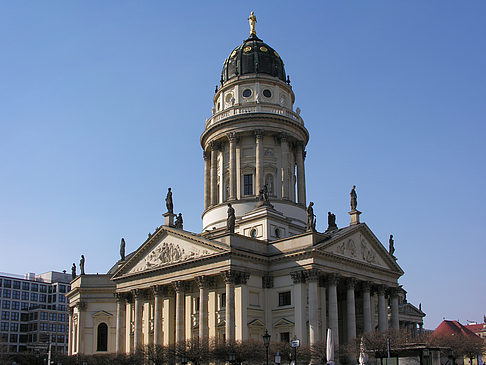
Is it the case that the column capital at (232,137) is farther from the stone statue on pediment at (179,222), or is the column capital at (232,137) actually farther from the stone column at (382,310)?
the stone column at (382,310)

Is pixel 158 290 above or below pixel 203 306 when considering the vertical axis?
above

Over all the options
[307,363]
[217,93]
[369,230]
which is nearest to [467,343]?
[369,230]

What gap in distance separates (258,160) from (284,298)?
18.1 meters

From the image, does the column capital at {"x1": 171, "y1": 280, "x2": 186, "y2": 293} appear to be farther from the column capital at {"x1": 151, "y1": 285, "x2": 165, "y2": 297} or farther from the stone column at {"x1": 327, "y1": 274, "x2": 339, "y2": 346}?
the stone column at {"x1": 327, "y1": 274, "x2": 339, "y2": 346}

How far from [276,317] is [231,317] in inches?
181

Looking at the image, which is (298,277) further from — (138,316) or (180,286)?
(138,316)

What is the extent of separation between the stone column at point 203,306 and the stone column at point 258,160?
1493cm

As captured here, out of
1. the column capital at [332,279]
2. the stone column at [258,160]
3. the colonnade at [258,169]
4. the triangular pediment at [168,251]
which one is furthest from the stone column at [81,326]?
the column capital at [332,279]

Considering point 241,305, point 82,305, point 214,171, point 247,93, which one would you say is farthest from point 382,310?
point 82,305

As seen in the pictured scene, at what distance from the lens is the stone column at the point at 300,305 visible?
5281 cm

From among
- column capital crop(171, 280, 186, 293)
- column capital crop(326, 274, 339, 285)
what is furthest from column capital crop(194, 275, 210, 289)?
column capital crop(326, 274, 339, 285)

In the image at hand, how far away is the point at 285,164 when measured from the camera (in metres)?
69.4

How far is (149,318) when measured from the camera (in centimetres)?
6269

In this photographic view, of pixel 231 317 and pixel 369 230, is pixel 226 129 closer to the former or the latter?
pixel 369 230
